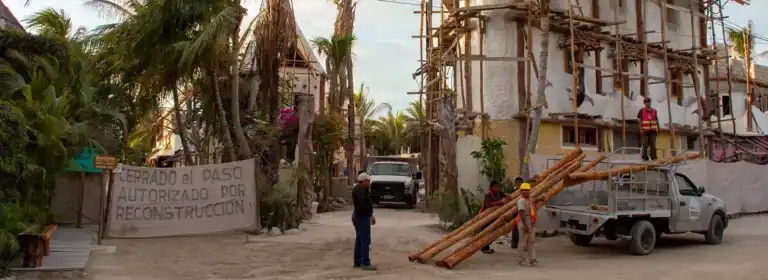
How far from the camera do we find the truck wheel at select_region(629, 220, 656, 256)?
11.1 meters

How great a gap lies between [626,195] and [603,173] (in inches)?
24.4

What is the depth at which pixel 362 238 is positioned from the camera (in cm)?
934

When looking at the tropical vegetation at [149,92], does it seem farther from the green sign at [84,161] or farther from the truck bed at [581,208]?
the truck bed at [581,208]

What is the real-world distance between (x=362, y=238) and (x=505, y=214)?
2.65 metres

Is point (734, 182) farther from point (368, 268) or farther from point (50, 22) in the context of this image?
point (50, 22)

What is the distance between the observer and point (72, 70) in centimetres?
1323

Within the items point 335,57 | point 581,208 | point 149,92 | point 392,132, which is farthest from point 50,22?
point 392,132

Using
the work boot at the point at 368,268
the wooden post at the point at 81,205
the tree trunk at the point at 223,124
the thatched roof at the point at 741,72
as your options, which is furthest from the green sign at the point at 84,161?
the thatched roof at the point at 741,72

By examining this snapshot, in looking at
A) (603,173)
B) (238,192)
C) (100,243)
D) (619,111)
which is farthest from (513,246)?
(619,111)

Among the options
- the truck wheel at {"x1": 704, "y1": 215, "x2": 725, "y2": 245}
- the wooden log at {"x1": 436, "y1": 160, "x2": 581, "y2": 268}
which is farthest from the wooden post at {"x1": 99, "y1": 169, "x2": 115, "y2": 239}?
the truck wheel at {"x1": 704, "y1": 215, "x2": 725, "y2": 245}

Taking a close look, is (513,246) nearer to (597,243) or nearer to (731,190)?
(597,243)

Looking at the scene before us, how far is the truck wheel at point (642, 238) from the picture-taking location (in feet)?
36.5

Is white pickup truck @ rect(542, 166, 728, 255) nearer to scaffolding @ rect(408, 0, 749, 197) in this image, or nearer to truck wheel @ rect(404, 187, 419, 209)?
scaffolding @ rect(408, 0, 749, 197)

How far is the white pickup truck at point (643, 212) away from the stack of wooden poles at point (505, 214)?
32 cm
